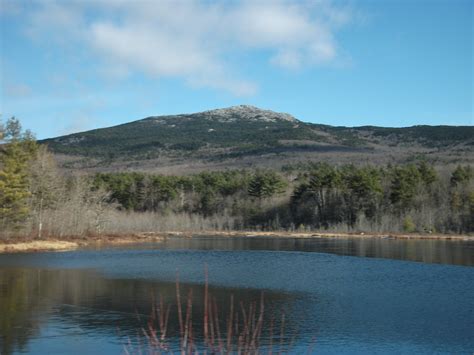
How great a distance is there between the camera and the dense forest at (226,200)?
61438mm

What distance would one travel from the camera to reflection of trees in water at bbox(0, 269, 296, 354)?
68.2ft

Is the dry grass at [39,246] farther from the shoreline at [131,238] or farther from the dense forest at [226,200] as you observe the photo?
the dense forest at [226,200]

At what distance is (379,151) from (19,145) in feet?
426

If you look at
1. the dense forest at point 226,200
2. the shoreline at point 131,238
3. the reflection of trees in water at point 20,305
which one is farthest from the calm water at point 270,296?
the dense forest at point 226,200

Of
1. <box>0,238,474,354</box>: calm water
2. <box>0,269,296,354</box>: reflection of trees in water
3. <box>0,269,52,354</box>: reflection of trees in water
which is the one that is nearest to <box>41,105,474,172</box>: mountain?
<box>0,238,474,354</box>: calm water

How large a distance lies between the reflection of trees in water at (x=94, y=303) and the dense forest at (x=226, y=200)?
24.8 m

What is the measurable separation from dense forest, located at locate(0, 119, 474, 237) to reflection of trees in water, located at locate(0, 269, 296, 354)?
81.5ft

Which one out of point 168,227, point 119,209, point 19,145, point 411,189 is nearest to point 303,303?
point 19,145

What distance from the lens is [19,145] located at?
61.4 meters

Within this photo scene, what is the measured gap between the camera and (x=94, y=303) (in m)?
26.2

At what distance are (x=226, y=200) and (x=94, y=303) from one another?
80.9 metres

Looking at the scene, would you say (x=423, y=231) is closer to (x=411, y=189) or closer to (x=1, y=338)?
(x=411, y=189)

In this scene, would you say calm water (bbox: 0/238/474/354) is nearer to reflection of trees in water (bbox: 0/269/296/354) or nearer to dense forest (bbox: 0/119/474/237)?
reflection of trees in water (bbox: 0/269/296/354)

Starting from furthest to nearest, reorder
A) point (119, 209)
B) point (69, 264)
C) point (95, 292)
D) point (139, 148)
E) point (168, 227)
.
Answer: point (139, 148) < point (119, 209) < point (168, 227) < point (69, 264) < point (95, 292)
